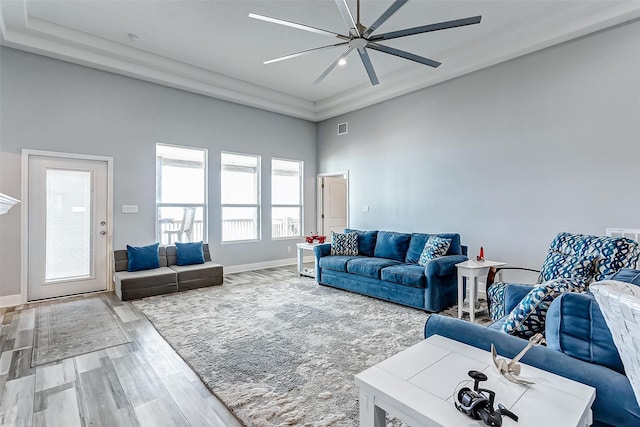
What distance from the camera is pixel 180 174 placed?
568cm

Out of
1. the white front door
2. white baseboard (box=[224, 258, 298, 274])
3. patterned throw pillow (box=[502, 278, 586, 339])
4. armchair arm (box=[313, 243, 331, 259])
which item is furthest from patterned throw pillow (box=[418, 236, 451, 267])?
the white front door

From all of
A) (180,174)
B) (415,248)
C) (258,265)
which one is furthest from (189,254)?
(415,248)

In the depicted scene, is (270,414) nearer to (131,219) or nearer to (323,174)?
(131,219)

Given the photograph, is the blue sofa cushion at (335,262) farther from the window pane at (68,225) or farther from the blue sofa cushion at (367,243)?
the window pane at (68,225)

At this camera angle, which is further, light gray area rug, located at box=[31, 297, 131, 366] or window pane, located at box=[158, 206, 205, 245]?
window pane, located at box=[158, 206, 205, 245]

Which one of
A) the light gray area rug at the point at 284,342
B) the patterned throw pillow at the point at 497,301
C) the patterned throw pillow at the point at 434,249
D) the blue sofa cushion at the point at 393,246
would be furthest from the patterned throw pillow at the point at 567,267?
the blue sofa cushion at the point at 393,246

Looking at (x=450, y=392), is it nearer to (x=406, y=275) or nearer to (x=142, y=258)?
(x=406, y=275)

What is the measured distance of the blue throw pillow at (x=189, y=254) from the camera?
201 inches

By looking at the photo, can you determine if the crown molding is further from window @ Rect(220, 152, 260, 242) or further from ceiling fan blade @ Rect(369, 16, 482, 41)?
ceiling fan blade @ Rect(369, 16, 482, 41)

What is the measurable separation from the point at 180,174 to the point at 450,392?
5655 millimetres

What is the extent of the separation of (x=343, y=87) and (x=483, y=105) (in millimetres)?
2699

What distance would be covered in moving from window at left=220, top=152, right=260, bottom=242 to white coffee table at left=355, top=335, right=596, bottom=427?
5355 millimetres

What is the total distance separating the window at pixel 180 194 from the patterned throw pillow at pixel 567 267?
5.30 metres

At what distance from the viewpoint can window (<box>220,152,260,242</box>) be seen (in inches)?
245
